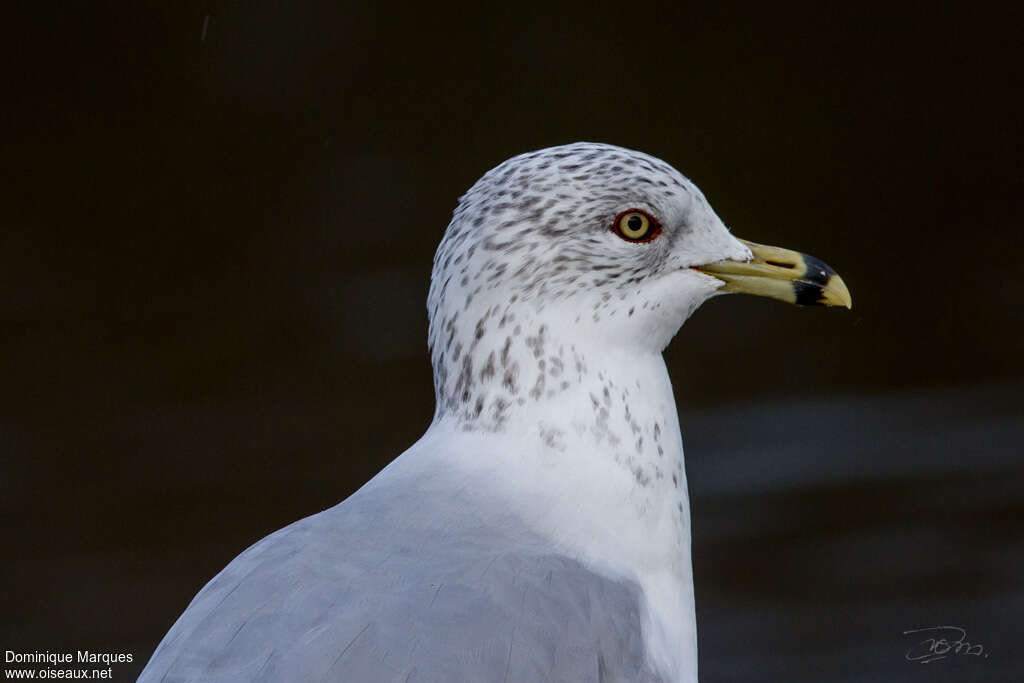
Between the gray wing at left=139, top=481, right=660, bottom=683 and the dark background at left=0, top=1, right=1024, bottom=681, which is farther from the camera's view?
the dark background at left=0, top=1, right=1024, bottom=681

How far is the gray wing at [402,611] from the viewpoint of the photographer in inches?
100

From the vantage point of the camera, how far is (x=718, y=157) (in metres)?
7.27

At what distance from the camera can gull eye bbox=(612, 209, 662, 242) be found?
3.05 meters

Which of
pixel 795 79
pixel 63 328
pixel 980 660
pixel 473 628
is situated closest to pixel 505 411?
pixel 473 628

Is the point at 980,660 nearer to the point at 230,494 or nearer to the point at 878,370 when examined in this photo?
the point at 878,370

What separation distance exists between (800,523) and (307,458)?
160cm

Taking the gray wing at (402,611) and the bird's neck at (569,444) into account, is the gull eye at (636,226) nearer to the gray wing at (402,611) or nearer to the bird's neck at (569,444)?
the bird's neck at (569,444)
